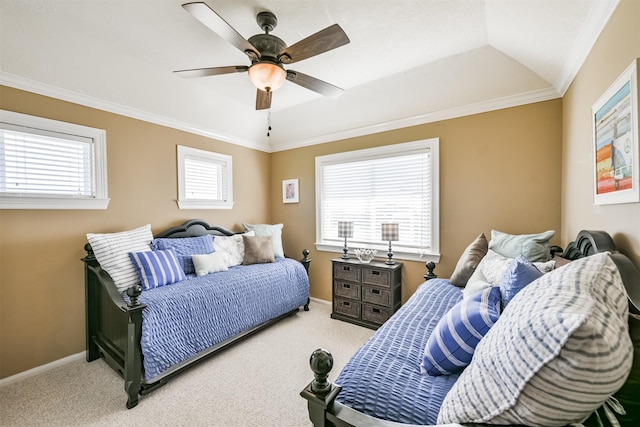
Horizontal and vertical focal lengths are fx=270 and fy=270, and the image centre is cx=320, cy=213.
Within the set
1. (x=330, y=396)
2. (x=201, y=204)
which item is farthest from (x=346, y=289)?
(x=330, y=396)

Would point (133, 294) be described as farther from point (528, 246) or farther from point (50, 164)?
point (528, 246)

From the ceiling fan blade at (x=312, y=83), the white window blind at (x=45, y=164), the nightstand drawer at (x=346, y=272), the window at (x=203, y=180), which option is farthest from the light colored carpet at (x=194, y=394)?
the ceiling fan blade at (x=312, y=83)

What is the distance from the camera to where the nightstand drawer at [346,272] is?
11.1 ft

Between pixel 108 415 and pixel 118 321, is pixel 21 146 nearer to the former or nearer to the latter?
pixel 118 321

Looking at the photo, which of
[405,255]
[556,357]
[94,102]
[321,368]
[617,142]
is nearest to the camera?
[556,357]

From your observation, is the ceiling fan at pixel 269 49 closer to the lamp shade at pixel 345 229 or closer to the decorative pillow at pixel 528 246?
the lamp shade at pixel 345 229

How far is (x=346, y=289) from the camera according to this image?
347 cm

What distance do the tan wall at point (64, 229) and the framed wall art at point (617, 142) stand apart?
12.8 ft

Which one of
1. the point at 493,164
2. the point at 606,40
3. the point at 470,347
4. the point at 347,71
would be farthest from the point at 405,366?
the point at 347,71

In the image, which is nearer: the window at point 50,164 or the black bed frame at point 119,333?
the black bed frame at point 119,333

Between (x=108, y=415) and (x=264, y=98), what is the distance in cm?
266

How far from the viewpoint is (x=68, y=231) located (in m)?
2.55

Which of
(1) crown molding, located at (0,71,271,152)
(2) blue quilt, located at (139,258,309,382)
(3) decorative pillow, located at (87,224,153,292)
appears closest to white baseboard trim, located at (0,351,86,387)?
(3) decorative pillow, located at (87,224,153,292)

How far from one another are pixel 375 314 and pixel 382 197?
4.86 ft
